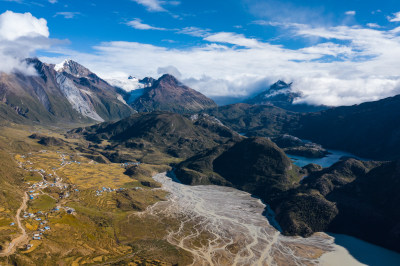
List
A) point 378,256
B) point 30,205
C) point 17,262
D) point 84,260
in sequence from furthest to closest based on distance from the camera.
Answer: point 30,205, point 378,256, point 84,260, point 17,262

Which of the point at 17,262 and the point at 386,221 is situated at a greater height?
the point at 386,221

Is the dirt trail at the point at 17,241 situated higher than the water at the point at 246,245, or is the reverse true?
the dirt trail at the point at 17,241

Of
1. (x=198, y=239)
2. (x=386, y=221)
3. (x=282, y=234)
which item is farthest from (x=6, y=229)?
(x=386, y=221)

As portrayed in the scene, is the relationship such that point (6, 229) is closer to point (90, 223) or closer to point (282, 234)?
point (90, 223)

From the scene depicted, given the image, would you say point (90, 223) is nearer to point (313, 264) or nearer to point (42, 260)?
point (42, 260)

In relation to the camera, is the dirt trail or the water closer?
the dirt trail

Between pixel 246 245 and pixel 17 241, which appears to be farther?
pixel 246 245

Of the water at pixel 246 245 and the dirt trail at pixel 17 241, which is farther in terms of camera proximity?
the water at pixel 246 245

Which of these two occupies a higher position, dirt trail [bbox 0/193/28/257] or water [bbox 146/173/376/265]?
dirt trail [bbox 0/193/28/257]

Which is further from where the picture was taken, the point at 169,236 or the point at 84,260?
the point at 169,236

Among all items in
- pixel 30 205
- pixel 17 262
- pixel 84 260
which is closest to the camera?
pixel 17 262

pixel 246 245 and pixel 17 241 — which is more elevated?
pixel 17 241
